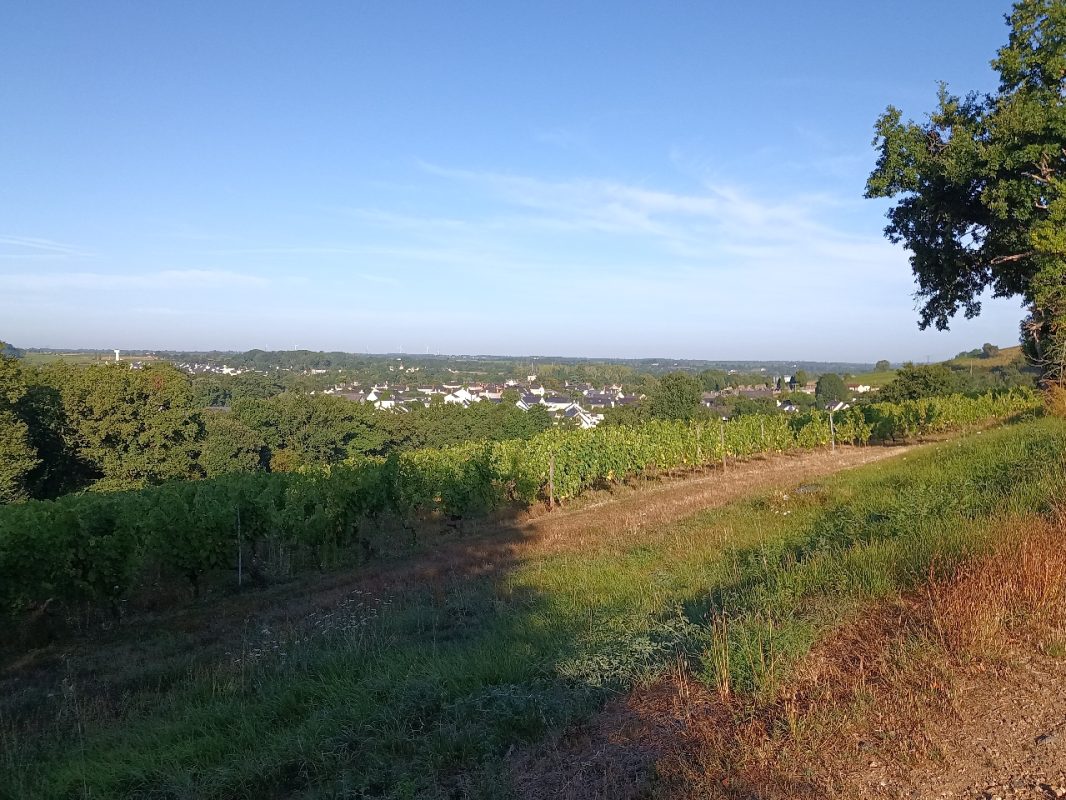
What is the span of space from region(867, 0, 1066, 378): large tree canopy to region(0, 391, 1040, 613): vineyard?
774 centimetres

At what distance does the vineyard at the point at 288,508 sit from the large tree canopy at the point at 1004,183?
7.74 m

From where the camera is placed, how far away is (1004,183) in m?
17.5

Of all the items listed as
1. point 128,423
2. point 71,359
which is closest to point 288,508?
point 128,423

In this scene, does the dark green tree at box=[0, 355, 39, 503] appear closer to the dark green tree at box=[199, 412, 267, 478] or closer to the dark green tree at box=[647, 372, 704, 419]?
the dark green tree at box=[199, 412, 267, 478]

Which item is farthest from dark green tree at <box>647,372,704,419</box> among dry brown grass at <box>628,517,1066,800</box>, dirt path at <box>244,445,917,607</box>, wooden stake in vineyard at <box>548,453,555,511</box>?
dry brown grass at <box>628,517,1066,800</box>

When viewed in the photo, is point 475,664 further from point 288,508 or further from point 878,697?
point 288,508

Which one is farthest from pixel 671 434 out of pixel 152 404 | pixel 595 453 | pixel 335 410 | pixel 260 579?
pixel 335 410

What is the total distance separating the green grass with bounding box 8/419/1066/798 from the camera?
147 inches

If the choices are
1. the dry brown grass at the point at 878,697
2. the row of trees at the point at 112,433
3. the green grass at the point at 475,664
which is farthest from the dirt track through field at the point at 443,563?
the row of trees at the point at 112,433

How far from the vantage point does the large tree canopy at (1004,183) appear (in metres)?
16.7

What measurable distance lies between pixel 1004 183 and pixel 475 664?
65.6 feet

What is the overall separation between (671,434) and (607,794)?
21178 millimetres

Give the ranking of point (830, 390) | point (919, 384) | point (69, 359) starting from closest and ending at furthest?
point (919, 384)
point (830, 390)
point (69, 359)

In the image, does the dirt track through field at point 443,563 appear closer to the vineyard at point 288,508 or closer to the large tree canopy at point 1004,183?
the vineyard at point 288,508
